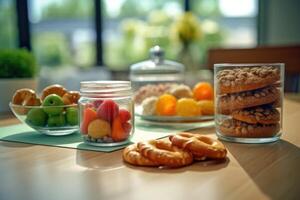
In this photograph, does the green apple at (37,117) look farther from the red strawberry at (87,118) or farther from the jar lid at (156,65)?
the jar lid at (156,65)

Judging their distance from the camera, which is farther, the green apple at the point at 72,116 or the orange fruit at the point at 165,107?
the orange fruit at the point at 165,107

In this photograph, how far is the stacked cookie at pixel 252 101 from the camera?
719 millimetres

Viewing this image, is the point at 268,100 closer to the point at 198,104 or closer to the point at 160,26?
the point at 198,104

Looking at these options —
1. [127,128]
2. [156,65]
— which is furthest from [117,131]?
[156,65]

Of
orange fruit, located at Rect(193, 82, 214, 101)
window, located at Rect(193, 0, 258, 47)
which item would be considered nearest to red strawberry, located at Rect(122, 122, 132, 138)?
orange fruit, located at Rect(193, 82, 214, 101)

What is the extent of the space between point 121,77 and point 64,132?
2001 millimetres

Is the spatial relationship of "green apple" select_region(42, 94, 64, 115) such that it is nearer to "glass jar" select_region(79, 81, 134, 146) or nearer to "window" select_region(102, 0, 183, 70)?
"glass jar" select_region(79, 81, 134, 146)

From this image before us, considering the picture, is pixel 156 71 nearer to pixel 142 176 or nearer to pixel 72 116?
pixel 72 116

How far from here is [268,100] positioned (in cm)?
73

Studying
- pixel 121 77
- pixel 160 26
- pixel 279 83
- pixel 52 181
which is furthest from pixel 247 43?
pixel 52 181

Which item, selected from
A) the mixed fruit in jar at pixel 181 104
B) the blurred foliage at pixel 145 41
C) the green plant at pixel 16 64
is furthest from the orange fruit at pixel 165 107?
the blurred foliage at pixel 145 41

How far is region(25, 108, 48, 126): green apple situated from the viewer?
0.82m

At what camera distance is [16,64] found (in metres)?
1.23

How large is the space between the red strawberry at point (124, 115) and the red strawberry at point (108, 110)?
0.01 m
